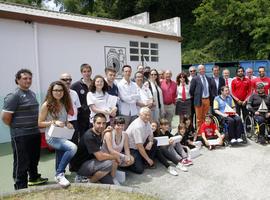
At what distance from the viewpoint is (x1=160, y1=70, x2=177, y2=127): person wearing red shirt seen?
648cm

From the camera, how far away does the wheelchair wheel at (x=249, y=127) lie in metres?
6.72

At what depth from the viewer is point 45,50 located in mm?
8414

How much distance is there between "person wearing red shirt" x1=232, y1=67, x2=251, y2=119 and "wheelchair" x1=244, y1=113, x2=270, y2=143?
312 mm

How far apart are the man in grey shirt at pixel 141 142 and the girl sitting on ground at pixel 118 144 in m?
0.25

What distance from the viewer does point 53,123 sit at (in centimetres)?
389

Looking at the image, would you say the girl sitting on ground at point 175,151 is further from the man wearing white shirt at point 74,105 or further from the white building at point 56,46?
the white building at point 56,46

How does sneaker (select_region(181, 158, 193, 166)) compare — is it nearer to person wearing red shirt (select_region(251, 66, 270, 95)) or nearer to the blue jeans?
the blue jeans

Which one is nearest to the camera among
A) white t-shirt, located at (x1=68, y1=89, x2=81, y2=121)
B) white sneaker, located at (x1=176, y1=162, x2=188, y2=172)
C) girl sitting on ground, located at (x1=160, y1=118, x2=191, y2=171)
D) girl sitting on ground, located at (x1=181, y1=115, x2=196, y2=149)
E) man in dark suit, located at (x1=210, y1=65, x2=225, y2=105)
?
white t-shirt, located at (x1=68, y1=89, x2=81, y2=121)

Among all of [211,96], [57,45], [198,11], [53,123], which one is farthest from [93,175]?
[198,11]

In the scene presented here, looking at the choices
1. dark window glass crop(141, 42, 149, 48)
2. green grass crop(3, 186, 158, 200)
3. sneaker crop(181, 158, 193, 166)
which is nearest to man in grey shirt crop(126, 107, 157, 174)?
sneaker crop(181, 158, 193, 166)

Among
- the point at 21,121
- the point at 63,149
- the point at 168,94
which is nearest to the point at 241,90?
the point at 168,94

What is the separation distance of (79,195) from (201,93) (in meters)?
4.05

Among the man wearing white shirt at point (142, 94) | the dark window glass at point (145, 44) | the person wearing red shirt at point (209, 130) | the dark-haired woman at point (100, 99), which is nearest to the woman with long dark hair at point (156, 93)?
the man wearing white shirt at point (142, 94)

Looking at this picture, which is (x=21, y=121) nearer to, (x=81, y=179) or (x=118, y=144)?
(x=81, y=179)
